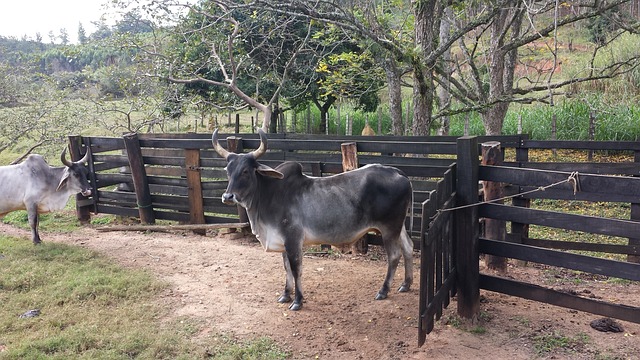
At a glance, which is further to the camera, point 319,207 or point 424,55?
point 424,55

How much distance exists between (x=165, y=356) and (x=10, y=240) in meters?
5.08

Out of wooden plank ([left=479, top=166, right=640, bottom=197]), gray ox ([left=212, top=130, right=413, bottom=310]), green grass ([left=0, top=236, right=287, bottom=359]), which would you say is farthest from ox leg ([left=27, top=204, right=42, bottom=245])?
wooden plank ([left=479, top=166, right=640, bottom=197])

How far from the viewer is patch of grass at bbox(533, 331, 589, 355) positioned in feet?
13.5

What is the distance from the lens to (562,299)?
407cm

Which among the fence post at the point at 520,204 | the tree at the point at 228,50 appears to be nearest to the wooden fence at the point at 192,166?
the fence post at the point at 520,204

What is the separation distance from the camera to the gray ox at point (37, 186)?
25.9 ft

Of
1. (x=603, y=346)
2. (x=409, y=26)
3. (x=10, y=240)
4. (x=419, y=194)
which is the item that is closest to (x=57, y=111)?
(x=10, y=240)

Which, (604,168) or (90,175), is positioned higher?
(604,168)

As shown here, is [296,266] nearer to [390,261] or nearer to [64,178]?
[390,261]

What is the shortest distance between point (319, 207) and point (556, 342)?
7.79 feet

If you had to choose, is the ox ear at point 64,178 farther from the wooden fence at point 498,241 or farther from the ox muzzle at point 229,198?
the wooden fence at point 498,241

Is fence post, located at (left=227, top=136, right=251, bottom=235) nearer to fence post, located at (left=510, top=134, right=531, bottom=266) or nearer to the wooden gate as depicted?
fence post, located at (left=510, top=134, right=531, bottom=266)

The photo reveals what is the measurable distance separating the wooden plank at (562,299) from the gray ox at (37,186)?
20.7 ft

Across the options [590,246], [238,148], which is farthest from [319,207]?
[590,246]
